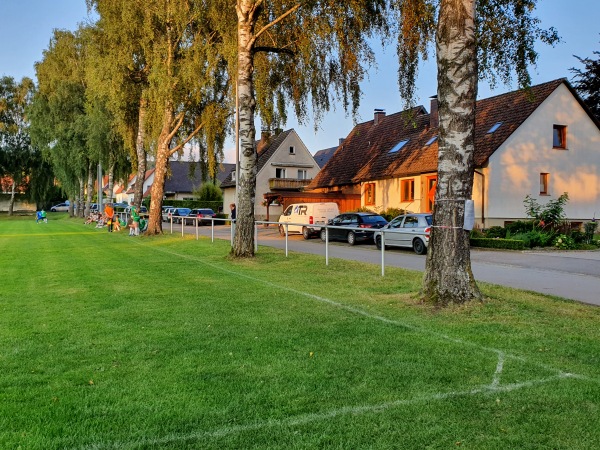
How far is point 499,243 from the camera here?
21.6m

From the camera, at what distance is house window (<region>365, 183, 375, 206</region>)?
3716 cm

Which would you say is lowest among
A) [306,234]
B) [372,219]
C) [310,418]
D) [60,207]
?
[310,418]

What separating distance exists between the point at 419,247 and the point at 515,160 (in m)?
11.8

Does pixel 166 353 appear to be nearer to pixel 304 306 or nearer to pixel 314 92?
pixel 304 306

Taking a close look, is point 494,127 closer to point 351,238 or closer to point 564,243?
point 564,243

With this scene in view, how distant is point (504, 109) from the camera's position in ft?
101

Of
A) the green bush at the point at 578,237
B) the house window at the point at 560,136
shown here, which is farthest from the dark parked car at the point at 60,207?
the green bush at the point at 578,237

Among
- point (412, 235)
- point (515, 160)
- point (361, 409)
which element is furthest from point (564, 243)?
point (361, 409)

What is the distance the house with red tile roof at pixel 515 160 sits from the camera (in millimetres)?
28547

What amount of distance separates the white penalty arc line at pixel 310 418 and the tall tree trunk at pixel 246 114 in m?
11.3

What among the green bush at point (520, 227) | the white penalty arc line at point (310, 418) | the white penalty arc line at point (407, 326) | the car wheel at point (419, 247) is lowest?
the white penalty arc line at point (310, 418)

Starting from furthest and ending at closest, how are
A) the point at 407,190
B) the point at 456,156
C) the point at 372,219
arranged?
the point at 407,190
the point at 372,219
the point at 456,156

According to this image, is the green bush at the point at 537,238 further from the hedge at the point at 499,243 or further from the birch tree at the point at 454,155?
the birch tree at the point at 454,155

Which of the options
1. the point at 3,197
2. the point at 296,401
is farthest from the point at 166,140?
the point at 3,197
